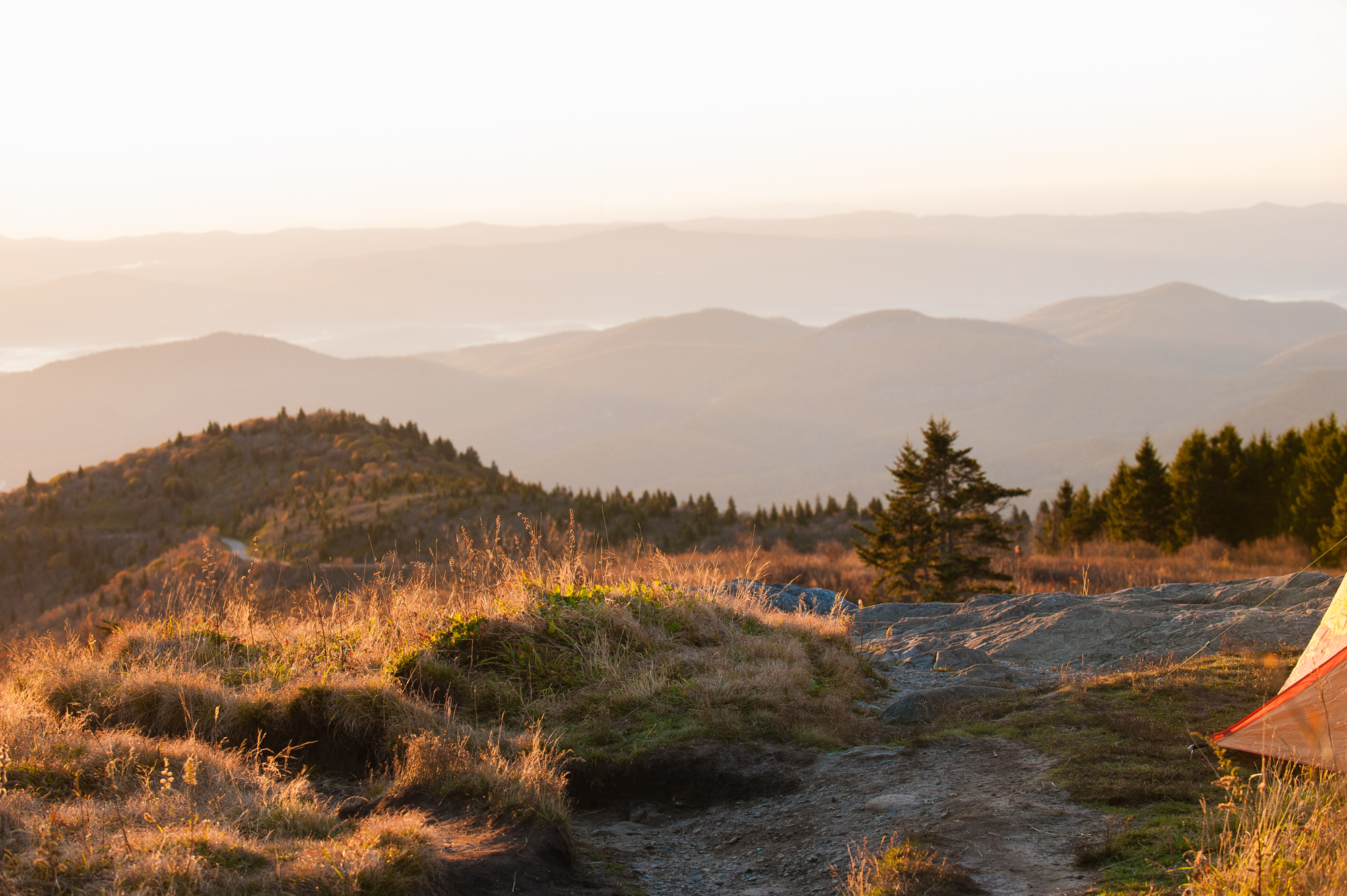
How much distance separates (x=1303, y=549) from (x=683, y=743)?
23387 millimetres

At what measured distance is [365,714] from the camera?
6.07m

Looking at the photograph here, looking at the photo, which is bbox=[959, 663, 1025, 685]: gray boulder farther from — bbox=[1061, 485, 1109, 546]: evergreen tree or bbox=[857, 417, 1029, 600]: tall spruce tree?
bbox=[1061, 485, 1109, 546]: evergreen tree

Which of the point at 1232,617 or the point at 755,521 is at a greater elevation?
the point at 1232,617

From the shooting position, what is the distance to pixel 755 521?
29094 millimetres

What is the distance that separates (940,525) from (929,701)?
975cm

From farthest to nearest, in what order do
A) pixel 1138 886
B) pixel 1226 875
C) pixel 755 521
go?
pixel 755 521 → pixel 1138 886 → pixel 1226 875

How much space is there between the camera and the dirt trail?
4105 millimetres

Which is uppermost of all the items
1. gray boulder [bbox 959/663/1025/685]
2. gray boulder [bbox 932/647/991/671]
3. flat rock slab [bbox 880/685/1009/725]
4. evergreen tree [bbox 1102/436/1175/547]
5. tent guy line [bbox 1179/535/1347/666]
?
tent guy line [bbox 1179/535/1347/666]

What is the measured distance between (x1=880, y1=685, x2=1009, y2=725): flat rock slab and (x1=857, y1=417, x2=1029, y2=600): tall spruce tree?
9352 millimetres

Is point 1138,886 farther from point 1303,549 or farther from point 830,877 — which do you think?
point 1303,549

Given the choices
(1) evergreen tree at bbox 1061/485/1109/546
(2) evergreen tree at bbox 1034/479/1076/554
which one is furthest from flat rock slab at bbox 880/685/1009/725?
(1) evergreen tree at bbox 1061/485/1109/546

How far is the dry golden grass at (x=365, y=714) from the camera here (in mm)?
3611

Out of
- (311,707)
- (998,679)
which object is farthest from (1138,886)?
(311,707)

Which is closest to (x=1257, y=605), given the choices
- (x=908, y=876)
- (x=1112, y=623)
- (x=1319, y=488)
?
(x=1112, y=623)
